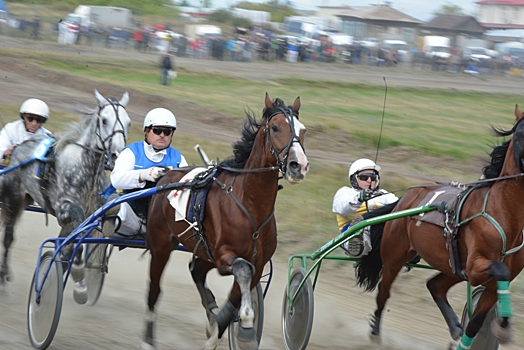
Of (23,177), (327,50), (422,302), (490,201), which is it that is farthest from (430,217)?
(327,50)

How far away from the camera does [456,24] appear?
69000mm

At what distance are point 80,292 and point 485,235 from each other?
3.55 meters

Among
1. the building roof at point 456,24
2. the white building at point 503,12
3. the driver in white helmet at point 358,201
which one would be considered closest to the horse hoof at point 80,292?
the driver in white helmet at point 358,201

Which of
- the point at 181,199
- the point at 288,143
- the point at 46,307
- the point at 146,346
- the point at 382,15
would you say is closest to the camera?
the point at 288,143

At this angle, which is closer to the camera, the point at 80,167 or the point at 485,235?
the point at 485,235

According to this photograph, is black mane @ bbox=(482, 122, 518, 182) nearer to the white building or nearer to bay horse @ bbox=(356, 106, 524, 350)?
bay horse @ bbox=(356, 106, 524, 350)

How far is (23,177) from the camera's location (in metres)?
7.39

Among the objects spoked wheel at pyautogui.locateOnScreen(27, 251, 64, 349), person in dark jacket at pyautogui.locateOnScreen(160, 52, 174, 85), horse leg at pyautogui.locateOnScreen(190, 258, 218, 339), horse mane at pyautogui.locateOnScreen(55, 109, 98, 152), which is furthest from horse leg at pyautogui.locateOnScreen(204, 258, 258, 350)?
person in dark jacket at pyautogui.locateOnScreen(160, 52, 174, 85)

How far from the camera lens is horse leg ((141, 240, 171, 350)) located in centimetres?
571

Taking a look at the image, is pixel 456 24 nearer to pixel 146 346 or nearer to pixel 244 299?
pixel 146 346

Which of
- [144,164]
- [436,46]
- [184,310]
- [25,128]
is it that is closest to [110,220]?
[144,164]

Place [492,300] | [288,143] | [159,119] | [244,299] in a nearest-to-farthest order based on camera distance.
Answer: [288,143] < [244,299] < [492,300] < [159,119]

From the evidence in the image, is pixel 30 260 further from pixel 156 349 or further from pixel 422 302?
pixel 422 302

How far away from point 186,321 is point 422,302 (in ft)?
7.84
